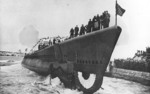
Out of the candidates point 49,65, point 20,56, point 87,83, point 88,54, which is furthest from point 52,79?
point 20,56

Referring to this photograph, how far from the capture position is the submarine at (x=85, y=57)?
912cm

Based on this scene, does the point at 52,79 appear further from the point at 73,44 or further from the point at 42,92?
the point at 73,44

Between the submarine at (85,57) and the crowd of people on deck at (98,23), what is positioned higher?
the crowd of people on deck at (98,23)

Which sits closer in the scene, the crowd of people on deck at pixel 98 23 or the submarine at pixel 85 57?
the submarine at pixel 85 57

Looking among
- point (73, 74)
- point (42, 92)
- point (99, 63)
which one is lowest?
point (42, 92)

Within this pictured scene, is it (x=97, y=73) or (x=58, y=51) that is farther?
(x=58, y=51)

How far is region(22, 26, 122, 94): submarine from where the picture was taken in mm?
9125

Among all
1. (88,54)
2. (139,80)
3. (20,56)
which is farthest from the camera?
(20,56)

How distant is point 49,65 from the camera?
15805 millimetres

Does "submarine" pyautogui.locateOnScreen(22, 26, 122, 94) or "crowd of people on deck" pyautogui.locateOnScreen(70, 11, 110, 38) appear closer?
"submarine" pyautogui.locateOnScreen(22, 26, 122, 94)

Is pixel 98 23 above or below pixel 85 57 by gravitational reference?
above

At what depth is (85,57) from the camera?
10453mm

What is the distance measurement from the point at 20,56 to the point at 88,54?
77.2 meters

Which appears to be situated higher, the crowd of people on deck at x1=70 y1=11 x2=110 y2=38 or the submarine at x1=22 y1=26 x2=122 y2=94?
the crowd of people on deck at x1=70 y1=11 x2=110 y2=38
